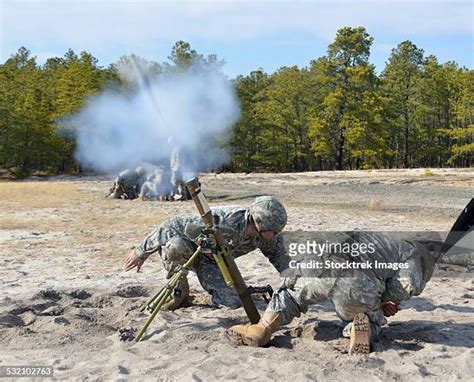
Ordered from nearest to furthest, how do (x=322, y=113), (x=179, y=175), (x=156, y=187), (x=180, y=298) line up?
(x=180, y=298), (x=179, y=175), (x=156, y=187), (x=322, y=113)

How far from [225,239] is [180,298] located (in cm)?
87

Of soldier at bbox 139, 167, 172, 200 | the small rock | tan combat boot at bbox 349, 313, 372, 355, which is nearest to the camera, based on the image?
tan combat boot at bbox 349, 313, 372, 355

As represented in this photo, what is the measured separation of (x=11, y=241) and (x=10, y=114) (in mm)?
29409

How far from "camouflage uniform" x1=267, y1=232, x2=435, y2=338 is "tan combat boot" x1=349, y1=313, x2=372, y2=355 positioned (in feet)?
0.29

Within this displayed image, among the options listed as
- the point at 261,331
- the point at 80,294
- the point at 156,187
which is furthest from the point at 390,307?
the point at 156,187

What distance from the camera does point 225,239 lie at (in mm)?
5746

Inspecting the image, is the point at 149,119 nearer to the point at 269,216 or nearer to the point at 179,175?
the point at 179,175

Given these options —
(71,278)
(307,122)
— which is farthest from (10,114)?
(71,278)

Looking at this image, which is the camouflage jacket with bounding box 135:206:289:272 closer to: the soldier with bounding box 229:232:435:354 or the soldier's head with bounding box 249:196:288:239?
the soldier's head with bounding box 249:196:288:239

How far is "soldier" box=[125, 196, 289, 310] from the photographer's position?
5523 millimetres

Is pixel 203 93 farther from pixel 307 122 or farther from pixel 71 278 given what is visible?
pixel 307 122

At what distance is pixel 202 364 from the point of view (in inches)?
184

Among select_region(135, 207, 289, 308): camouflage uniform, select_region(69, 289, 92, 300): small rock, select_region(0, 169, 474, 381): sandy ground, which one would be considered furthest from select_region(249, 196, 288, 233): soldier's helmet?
select_region(69, 289, 92, 300): small rock

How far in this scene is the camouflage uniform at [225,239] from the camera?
227 inches
